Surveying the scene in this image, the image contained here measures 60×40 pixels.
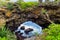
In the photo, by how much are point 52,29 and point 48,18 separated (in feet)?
7.87

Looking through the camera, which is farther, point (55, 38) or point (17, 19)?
point (17, 19)

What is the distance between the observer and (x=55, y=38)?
4656mm

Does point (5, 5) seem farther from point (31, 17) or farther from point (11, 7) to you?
point (31, 17)

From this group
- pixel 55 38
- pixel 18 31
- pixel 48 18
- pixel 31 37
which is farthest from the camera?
pixel 48 18

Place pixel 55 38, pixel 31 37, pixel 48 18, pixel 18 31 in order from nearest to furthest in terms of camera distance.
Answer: pixel 55 38, pixel 31 37, pixel 18 31, pixel 48 18

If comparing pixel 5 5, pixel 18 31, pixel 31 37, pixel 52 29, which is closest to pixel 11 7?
pixel 5 5

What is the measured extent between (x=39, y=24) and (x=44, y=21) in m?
0.21

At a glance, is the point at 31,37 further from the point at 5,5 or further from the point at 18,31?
the point at 5,5

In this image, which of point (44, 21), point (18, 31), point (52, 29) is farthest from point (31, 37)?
point (52, 29)

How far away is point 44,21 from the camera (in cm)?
726

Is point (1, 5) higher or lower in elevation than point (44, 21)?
higher

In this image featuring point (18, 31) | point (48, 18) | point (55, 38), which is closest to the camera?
point (55, 38)

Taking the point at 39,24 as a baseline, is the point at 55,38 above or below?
above

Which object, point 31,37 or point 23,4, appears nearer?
point 31,37
